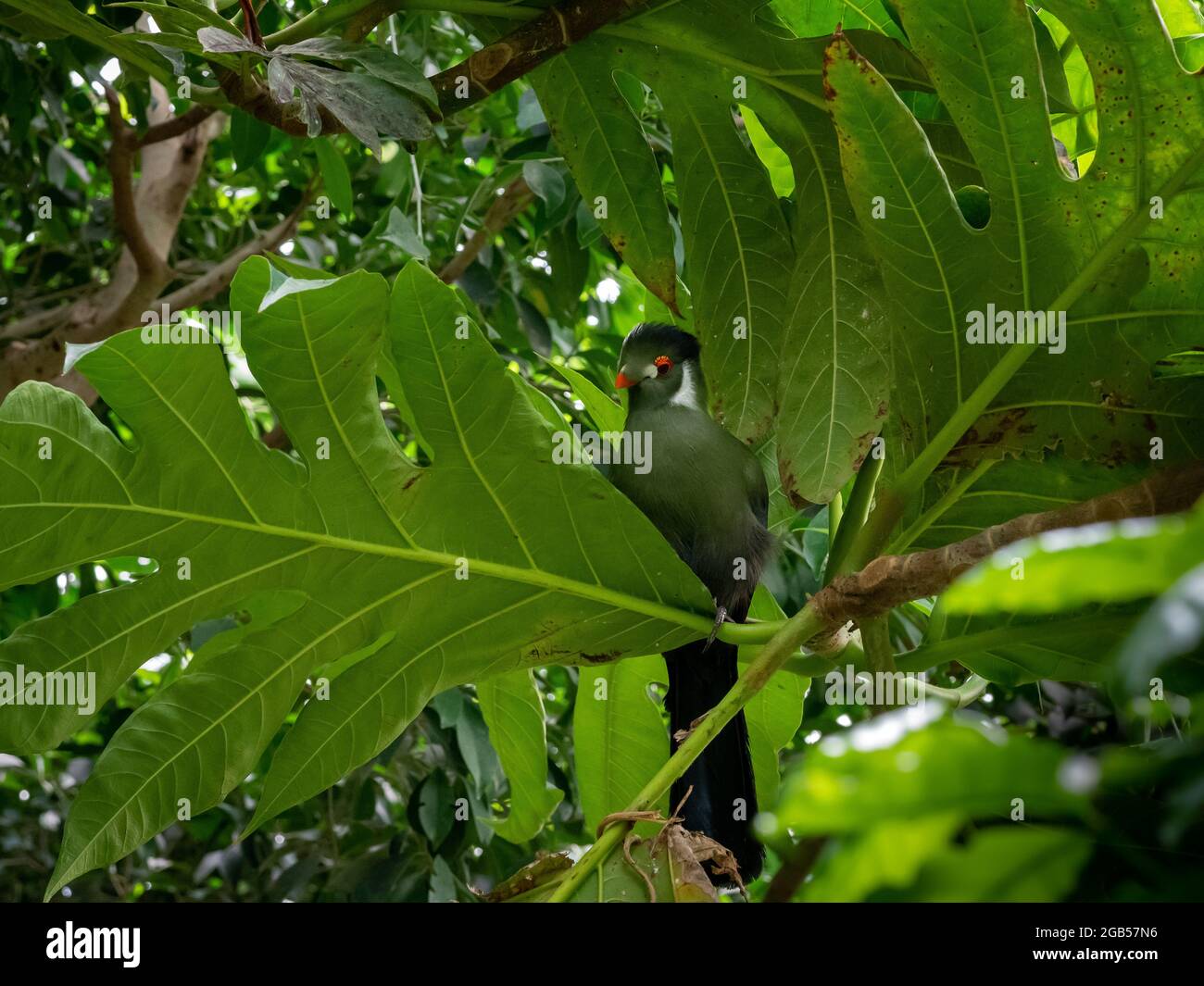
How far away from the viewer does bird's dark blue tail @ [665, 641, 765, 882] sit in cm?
158

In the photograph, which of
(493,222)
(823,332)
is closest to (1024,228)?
(823,332)

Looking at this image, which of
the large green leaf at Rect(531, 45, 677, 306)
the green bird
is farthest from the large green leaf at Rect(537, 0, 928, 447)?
the green bird

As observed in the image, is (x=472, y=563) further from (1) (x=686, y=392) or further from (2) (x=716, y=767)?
(1) (x=686, y=392)

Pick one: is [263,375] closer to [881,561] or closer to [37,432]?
[37,432]

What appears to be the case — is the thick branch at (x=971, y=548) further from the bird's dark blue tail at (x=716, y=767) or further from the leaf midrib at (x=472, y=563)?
the bird's dark blue tail at (x=716, y=767)

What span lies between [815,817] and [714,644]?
1.38 m

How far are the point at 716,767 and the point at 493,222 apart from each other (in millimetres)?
1751

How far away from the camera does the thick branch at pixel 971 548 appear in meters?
1.15

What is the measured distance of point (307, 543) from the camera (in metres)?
1.37

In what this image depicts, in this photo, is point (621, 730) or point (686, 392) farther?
point (686, 392)

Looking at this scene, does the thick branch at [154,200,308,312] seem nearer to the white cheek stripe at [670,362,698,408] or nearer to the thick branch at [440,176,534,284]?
the thick branch at [440,176,534,284]

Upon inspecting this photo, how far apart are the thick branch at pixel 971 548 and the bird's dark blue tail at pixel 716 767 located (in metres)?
0.43

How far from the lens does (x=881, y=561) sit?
3.94 ft
